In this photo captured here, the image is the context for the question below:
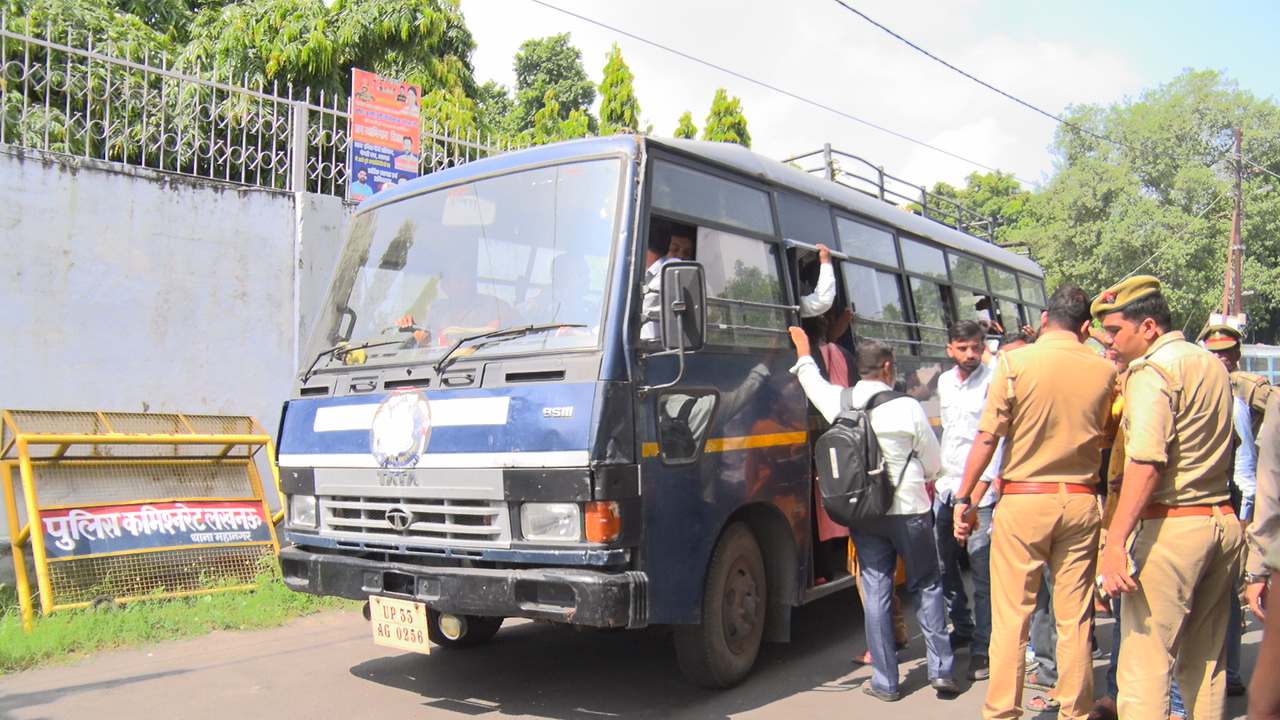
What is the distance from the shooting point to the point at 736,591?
470cm

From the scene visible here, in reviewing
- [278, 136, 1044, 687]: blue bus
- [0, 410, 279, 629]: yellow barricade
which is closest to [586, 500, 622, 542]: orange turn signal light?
[278, 136, 1044, 687]: blue bus

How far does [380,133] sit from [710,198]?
4692 millimetres

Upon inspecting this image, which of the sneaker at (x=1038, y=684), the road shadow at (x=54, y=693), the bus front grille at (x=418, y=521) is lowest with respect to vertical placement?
the sneaker at (x=1038, y=684)

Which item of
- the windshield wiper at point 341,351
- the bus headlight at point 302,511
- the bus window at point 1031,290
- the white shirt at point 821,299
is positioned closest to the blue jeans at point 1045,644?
the white shirt at point 821,299

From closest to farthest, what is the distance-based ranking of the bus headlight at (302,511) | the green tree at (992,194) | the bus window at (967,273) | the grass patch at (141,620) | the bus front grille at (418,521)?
1. the bus front grille at (418,521)
2. the bus headlight at (302,511)
3. the grass patch at (141,620)
4. the bus window at (967,273)
5. the green tree at (992,194)

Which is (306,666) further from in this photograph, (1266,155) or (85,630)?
(1266,155)

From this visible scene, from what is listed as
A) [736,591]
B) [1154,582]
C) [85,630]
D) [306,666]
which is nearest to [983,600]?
[736,591]

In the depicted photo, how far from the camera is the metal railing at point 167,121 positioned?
6645 millimetres

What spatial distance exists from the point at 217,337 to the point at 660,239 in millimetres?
4472

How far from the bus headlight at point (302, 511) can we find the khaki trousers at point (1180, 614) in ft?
12.2

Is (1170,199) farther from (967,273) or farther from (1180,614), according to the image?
(1180,614)

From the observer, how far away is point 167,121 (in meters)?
8.11

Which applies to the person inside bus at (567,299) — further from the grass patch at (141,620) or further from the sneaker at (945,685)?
the grass patch at (141,620)

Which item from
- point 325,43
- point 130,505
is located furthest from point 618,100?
point 130,505
